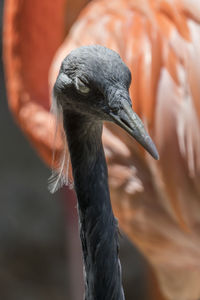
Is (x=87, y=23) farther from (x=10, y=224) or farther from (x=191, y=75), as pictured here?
(x=10, y=224)

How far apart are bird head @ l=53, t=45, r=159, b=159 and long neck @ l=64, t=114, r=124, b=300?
0.23 ft

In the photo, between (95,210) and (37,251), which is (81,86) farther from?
(37,251)

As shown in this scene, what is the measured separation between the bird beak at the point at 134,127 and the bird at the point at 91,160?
0.01m

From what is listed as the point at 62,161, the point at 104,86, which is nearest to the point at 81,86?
the point at 104,86

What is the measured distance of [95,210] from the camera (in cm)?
102

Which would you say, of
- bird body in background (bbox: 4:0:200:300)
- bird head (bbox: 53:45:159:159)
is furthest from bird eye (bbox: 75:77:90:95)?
bird body in background (bbox: 4:0:200:300)

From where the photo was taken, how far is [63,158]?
1.08m

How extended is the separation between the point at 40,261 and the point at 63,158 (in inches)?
81.9

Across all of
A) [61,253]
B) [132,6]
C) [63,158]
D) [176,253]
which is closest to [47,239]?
[61,253]

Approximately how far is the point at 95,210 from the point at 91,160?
0.25ft

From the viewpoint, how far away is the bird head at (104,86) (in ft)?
2.93

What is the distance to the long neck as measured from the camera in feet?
3.31

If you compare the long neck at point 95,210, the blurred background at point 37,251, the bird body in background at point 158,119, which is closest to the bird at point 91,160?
the long neck at point 95,210

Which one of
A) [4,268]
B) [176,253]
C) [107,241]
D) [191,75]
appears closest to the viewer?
[107,241]
